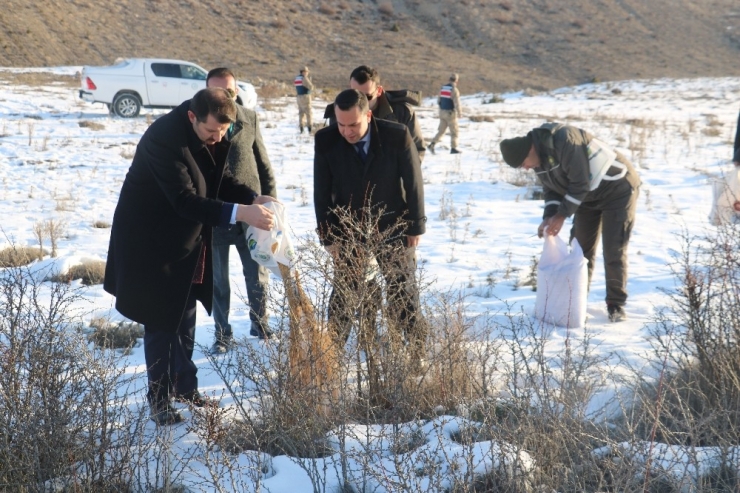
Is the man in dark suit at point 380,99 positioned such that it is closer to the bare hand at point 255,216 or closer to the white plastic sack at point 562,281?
the white plastic sack at point 562,281

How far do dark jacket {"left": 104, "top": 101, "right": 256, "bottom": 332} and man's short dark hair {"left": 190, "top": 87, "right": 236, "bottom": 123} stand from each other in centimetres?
14

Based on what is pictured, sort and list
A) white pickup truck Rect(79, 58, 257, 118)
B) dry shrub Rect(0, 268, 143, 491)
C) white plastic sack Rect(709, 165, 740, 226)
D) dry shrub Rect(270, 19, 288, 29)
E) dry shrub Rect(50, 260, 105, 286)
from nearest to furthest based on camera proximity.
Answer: dry shrub Rect(0, 268, 143, 491) < white plastic sack Rect(709, 165, 740, 226) < dry shrub Rect(50, 260, 105, 286) < white pickup truck Rect(79, 58, 257, 118) < dry shrub Rect(270, 19, 288, 29)

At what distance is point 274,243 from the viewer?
12.2 feet

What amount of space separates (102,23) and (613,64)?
1114 inches

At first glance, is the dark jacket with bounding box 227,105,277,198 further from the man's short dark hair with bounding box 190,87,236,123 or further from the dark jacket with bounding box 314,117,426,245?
the man's short dark hair with bounding box 190,87,236,123

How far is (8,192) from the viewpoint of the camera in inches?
340

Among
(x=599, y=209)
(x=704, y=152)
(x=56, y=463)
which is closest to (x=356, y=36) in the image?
(x=704, y=152)

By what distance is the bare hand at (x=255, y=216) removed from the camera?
3350 mm

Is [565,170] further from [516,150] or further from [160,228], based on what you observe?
[160,228]

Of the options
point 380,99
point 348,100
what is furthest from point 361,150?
point 380,99

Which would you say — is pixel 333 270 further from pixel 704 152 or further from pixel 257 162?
pixel 704 152

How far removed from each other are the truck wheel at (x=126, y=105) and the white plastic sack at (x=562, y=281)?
13600 mm

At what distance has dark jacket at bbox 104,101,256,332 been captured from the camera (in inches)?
129

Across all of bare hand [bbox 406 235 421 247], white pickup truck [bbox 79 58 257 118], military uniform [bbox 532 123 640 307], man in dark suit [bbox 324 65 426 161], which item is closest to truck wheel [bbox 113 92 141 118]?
white pickup truck [bbox 79 58 257 118]
